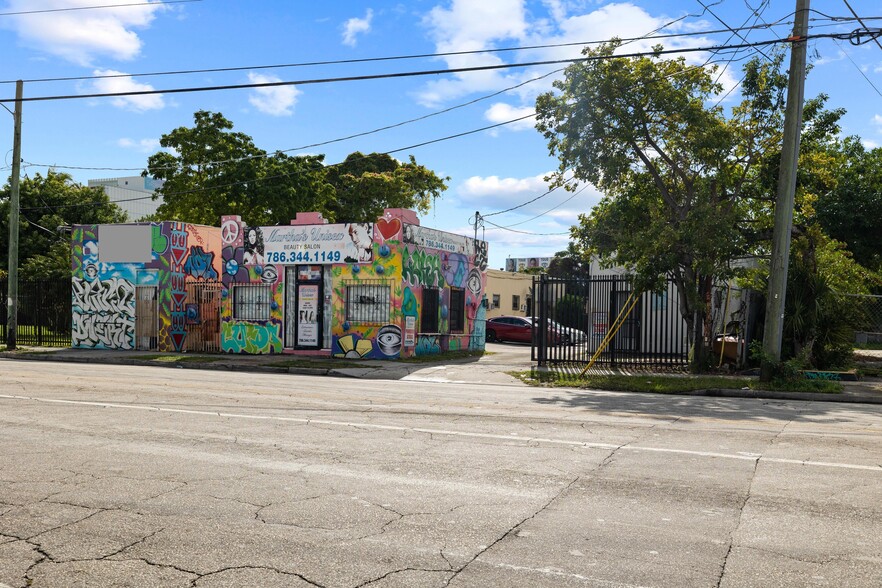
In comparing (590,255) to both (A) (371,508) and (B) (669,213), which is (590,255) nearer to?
(B) (669,213)

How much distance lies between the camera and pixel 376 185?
45.4 m

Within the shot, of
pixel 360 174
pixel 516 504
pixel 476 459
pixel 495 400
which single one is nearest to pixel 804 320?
pixel 495 400

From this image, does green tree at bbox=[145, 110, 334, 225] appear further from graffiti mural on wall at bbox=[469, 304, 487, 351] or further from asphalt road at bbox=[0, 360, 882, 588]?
asphalt road at bbox=[0, 360, 882, 588]

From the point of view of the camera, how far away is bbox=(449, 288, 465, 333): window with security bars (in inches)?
978

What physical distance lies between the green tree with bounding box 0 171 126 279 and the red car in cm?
2580

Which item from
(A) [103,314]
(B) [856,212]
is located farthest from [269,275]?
(B) [856,212]

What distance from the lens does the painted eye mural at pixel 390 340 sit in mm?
21906

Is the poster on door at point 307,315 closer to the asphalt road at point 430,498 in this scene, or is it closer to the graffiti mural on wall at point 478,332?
the graffiti mural on wall at point 478,332

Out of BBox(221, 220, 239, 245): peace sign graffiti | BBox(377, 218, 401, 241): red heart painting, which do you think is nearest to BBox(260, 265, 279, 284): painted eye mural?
BBox(221, 220, 239, 245): peace sign graffiti

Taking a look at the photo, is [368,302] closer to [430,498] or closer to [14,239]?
[14,239]

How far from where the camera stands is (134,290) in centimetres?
2533

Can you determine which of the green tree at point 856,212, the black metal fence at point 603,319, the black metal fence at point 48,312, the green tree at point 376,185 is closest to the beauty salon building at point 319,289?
the black metal fence at point 48,312

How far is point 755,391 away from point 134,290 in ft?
64.6

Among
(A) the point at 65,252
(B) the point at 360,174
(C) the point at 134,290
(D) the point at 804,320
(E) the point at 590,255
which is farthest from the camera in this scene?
(B) the point at 360,174
